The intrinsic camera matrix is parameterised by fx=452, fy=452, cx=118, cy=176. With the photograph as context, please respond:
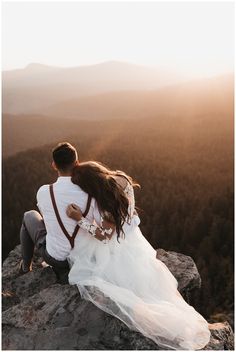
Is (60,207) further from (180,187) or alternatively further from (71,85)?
(71,85)

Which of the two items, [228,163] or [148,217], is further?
[228,163]

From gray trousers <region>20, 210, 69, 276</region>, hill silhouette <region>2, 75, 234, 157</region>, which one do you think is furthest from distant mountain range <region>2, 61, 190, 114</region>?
gray trousers <region>20, 210, 69, 276</region>

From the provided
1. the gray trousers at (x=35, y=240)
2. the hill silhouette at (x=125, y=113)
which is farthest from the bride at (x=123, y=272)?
the hill silhouette at (x=125, y=113)

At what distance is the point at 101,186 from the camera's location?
3.97m

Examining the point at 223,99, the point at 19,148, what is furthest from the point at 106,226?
the point at 19,148

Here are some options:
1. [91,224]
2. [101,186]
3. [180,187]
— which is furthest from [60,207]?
[180,187]

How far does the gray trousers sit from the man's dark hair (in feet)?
2.85

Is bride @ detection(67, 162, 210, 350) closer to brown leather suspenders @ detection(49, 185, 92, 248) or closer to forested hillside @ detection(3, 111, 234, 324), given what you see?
brown leather suspenders @ detection(49, 185, 92, 248)

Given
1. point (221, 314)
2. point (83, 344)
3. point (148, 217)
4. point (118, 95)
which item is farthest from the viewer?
point (118, 95)

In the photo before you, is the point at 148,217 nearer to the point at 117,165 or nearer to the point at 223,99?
the point at 117,165

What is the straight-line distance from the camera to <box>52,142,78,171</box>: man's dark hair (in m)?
4.01

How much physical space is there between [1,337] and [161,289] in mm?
1421

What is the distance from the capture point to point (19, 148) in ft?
149

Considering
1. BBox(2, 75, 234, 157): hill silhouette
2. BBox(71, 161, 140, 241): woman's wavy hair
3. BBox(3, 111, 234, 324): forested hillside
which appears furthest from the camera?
BBox(2, 75, 234, 157): hill silhouette
